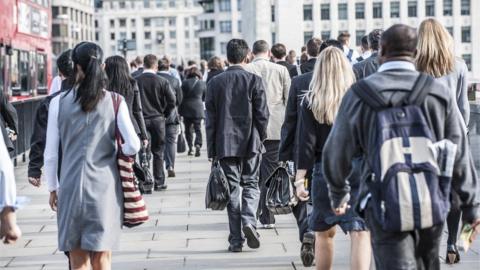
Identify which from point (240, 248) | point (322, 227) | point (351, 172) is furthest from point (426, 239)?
point (240, 248)

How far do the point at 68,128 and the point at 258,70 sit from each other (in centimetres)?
525

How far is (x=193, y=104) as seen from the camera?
2173cm

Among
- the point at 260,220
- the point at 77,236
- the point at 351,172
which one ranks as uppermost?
the point at 351,172

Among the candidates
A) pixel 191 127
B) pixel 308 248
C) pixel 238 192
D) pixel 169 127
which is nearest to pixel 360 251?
pixel 308 248

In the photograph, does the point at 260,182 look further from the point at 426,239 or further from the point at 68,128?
the point at 426,239

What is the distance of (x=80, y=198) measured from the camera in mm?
6262

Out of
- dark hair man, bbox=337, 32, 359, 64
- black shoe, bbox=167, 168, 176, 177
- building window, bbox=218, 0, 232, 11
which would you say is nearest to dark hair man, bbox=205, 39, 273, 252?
dark hair man, bbox=337, 32, 359, 64

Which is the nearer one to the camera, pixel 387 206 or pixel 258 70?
pixel 387 206

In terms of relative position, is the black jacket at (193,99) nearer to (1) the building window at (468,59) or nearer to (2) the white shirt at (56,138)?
(2) the white shirt at (56,138)

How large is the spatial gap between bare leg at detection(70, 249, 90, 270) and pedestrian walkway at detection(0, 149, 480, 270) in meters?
2.77

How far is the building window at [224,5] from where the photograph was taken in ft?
531

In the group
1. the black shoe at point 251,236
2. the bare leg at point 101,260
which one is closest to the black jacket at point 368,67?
the black shoe at point 251,236

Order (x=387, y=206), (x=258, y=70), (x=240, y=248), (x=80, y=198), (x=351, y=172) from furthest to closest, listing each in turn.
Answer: (x=258, y=70), (x=240, y=248), (x=80, y=198), (x=351, y=172), (x=387, y=206)

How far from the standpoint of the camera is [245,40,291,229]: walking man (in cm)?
1145
